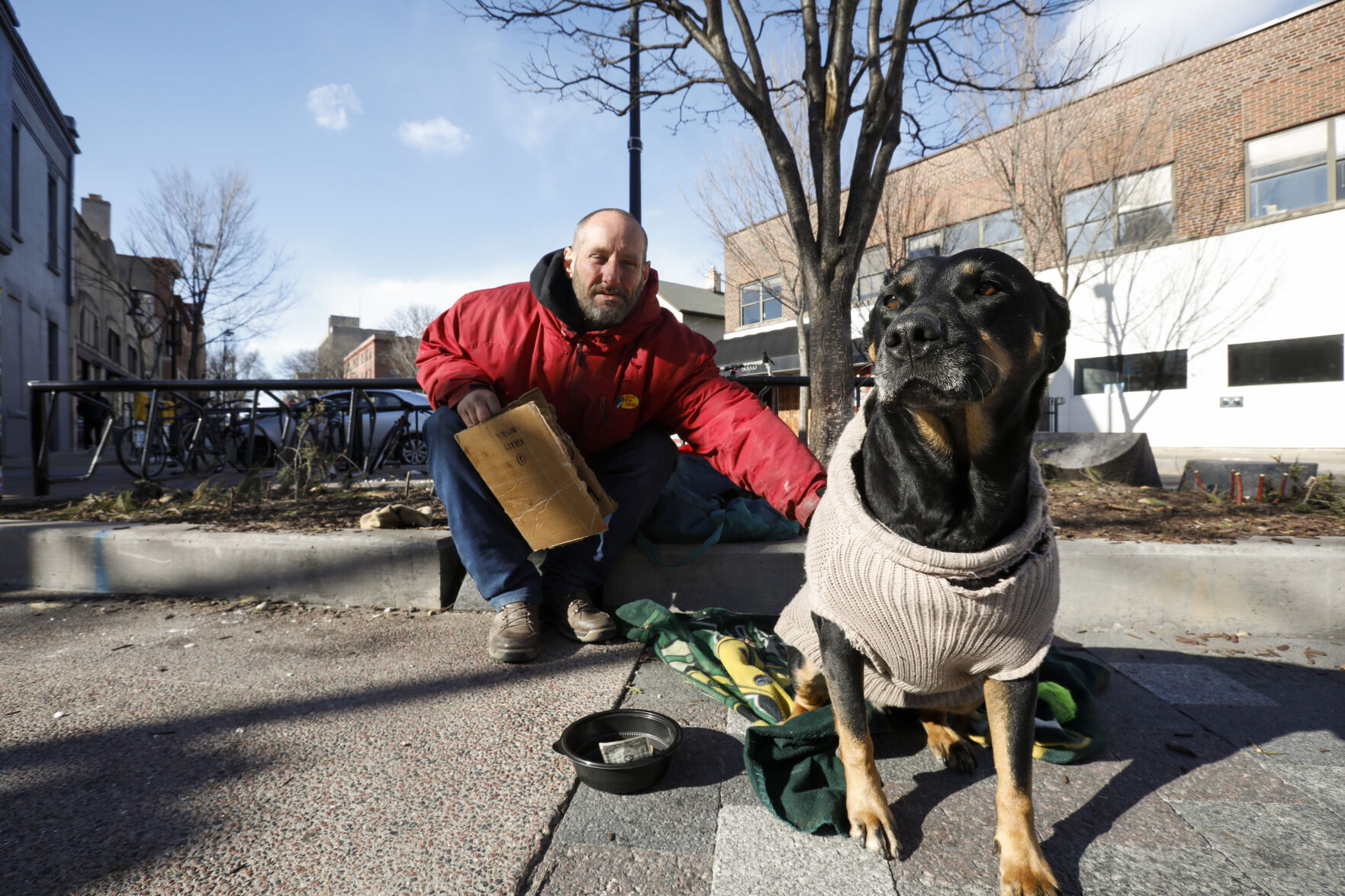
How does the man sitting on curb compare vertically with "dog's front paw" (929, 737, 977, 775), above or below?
above

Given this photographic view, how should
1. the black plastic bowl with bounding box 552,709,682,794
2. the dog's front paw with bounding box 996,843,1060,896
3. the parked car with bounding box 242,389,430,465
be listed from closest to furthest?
the dog's front paw with bounding box 996,843,1060,896
the black plastic bowl with bounding box 552,709,682,794
the parked car with bounding box 242,389,430,465

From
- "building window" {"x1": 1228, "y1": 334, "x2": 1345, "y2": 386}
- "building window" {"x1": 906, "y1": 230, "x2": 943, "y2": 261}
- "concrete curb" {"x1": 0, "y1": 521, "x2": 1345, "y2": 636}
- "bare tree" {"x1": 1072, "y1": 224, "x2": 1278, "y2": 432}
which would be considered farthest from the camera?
"building window" {"x1": 906, "y1": 230, "x2": 943, "y2": 261}

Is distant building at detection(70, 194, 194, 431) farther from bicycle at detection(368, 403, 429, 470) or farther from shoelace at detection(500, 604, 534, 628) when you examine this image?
shoelace at detection(500, 604, 534, 628)

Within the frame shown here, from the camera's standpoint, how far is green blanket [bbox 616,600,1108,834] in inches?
63.0

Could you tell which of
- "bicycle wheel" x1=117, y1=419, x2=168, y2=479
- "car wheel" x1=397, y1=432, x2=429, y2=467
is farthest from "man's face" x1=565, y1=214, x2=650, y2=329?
"car wheel" x1=397, y1=432, x2=429, y2=467

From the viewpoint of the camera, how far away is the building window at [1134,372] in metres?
13.9

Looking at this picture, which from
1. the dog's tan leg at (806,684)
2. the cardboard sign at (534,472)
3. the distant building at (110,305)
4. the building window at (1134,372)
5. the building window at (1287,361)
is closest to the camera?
the dog's tan leg at (806,684)

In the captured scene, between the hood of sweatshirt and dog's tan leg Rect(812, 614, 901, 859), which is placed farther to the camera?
the hood of sweatshirt

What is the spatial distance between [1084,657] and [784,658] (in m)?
1.04

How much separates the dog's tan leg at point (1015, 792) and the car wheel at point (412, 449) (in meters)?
8.66

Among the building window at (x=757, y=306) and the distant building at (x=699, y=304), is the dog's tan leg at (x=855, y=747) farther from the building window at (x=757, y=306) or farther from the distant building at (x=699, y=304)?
the distant building at (x=699, y=304)

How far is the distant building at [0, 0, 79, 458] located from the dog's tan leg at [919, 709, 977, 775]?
1617 cm

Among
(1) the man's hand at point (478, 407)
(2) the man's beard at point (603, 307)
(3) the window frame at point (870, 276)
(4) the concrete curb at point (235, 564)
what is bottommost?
(4) the concrete curb at point (235, 564)

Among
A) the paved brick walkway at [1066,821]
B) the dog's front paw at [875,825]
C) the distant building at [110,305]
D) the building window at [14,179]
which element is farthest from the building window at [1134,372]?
the building window at [14,179]
